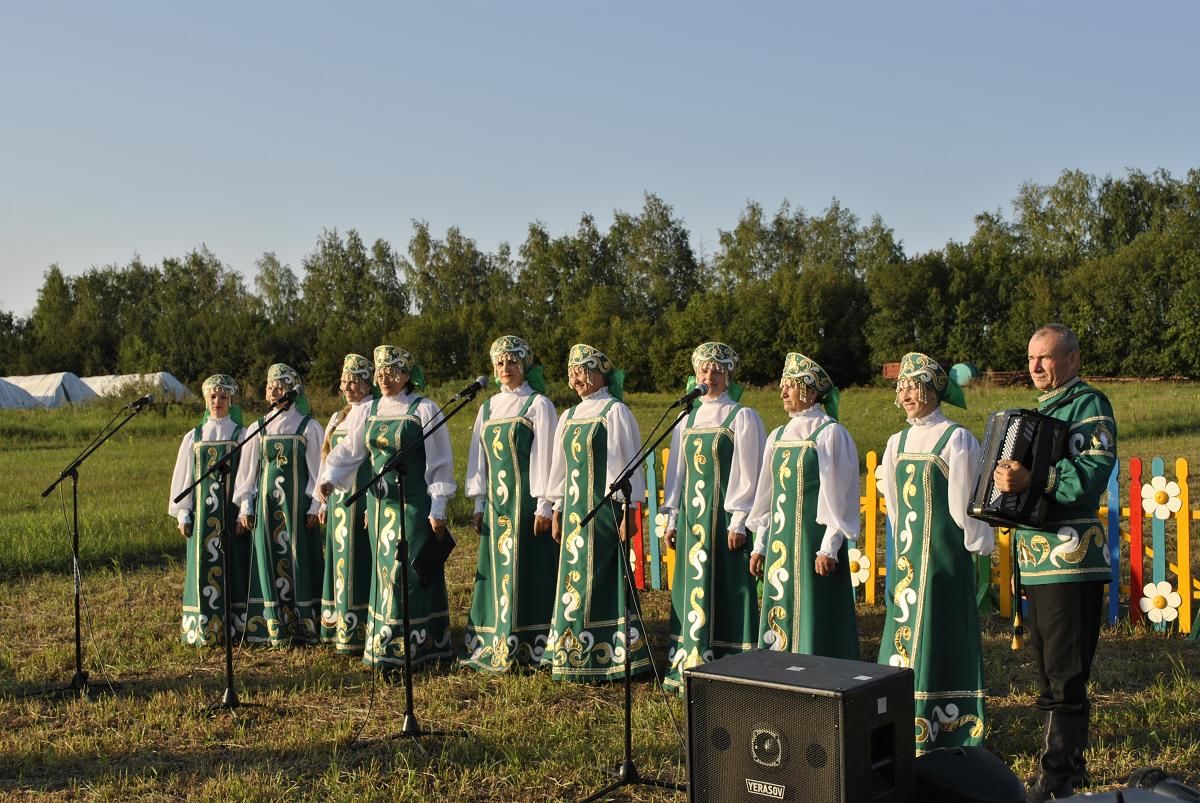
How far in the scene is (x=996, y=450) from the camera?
455 centimetres

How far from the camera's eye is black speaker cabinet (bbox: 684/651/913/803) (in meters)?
3.61

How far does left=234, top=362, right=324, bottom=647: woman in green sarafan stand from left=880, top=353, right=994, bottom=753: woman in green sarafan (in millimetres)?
4433

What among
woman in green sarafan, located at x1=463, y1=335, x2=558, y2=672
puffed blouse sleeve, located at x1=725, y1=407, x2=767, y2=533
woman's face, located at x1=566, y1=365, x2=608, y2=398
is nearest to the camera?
puffed blouse sleeve, located at x1=725, y1=407, x2=767, y2=533

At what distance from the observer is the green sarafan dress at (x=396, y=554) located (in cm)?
739

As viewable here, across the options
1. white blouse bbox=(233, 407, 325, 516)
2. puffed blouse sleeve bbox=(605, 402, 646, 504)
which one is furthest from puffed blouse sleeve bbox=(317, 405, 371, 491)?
puffed blouse sleeve bbox=(605, 402, 646, 504)

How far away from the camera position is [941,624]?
555cm

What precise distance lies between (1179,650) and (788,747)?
465 centimetres

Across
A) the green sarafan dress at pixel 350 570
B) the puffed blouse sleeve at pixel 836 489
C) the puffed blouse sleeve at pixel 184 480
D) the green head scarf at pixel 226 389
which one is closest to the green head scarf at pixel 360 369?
the green sarafan dress at pixel 350 570

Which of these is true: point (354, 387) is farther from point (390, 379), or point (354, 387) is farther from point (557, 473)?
point (557, 473)

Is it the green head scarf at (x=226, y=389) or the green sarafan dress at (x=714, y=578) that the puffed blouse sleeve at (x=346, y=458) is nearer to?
the green head scarf at (x=226, y=389)

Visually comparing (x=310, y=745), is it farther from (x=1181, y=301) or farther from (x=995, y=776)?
(x=1181, y=301)

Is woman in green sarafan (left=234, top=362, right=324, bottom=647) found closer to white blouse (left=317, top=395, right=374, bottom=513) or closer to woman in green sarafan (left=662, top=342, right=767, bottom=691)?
white blouse (left=317, top=395, right=374, bottom=513)

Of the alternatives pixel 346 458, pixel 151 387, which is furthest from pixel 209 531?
pixel 151 387

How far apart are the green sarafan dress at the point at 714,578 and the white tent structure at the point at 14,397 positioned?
44610mm
